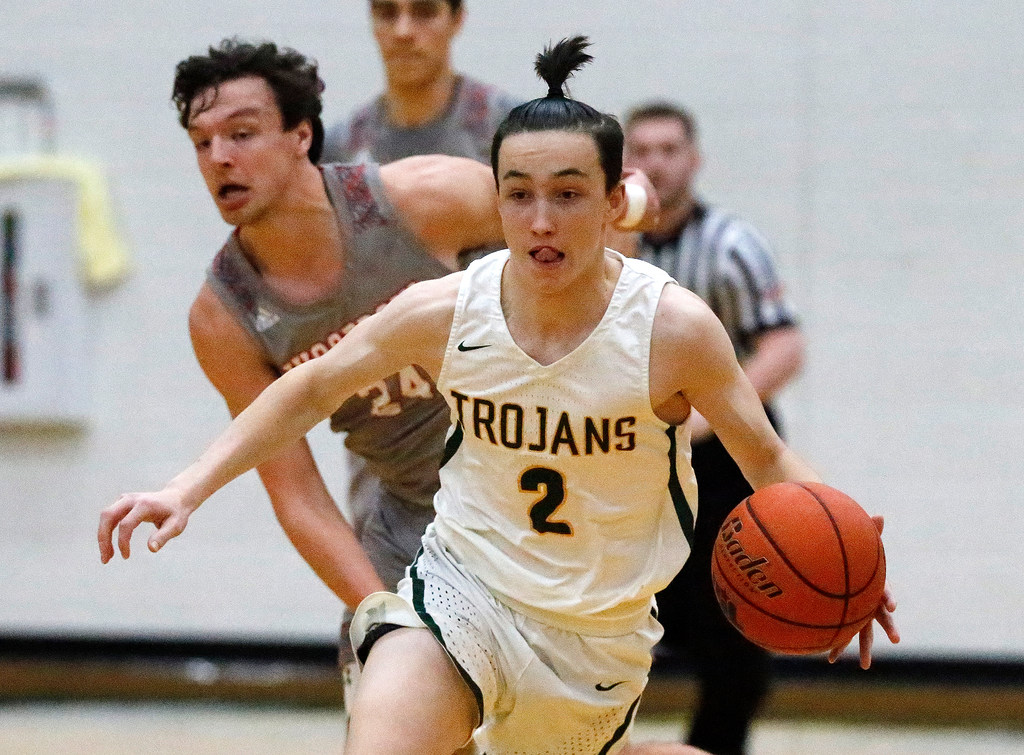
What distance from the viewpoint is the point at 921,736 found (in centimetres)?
629

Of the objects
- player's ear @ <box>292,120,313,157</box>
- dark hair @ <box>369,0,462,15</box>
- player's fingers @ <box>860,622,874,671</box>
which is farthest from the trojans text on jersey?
dark hair @ <box>369,0,462,15</box>

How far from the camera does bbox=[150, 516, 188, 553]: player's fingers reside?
280 centimetres

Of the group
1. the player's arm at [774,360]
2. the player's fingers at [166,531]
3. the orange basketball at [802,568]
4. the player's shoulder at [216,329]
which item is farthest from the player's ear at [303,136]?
the player's arm at [774,360]

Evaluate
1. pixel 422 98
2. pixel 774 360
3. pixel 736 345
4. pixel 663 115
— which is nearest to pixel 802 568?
pixel 774 360

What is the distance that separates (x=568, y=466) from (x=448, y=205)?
3.10ft

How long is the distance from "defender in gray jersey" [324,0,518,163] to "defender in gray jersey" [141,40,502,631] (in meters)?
0.87

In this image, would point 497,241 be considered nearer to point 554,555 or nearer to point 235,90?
point 235,90

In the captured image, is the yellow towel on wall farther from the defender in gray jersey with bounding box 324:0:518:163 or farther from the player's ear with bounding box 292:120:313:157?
the player's ear with bounding box 292:120:313:157

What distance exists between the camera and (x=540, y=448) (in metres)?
3.03

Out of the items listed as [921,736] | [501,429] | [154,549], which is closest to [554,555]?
[501,429]

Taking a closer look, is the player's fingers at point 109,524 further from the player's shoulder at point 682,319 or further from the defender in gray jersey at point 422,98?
the defender in gray jersey at point 422,98

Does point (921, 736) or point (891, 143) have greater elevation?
point (891, 143)

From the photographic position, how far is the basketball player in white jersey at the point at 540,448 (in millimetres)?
2902

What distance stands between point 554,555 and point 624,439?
299 mm
